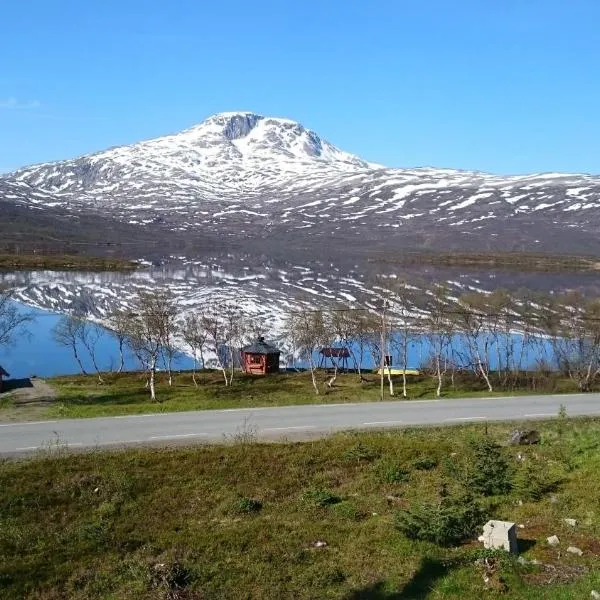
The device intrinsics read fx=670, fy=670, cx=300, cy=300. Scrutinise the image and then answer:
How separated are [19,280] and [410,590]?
126167 mm

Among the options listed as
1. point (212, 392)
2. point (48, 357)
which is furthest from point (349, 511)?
point (48, 357)

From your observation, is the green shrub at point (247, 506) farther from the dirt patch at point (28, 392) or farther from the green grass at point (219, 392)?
the dirt patch at point (28, 392)

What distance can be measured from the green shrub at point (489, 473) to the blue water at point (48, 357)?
Answer: 5189cm

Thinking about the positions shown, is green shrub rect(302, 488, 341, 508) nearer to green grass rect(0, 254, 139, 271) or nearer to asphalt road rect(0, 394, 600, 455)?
asphalt road rect(0, 394, 600, 455)

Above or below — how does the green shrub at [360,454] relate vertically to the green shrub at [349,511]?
above

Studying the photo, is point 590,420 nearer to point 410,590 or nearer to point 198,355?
point 410,590

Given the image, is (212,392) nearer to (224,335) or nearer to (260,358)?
(260,358)

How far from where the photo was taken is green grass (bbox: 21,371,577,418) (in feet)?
108

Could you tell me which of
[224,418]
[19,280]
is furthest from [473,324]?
[19,280]

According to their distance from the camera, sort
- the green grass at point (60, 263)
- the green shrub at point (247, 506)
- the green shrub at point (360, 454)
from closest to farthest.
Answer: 1. the green shrub at point (247, 506)
2. the green shrub at point (360, 454)
3. the green grass at point (60, 263)

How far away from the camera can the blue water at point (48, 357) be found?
65.4 meters

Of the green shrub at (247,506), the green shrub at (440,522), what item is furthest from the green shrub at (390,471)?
the green shrub at (440,522)

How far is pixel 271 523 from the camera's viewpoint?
1564 cm

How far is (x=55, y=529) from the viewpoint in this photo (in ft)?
50.9
